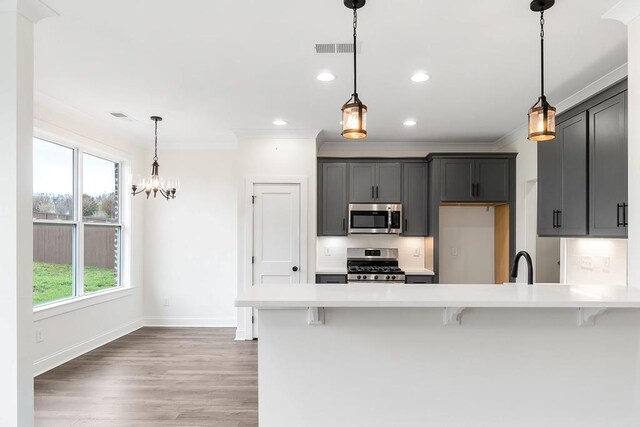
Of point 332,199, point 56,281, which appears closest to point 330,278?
point 332,199

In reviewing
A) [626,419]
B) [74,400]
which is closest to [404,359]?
[626,419]

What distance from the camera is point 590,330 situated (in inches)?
86.7

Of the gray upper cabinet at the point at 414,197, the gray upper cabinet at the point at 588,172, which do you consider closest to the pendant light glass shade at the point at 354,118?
the gray upper cabinet at the point at 588,172

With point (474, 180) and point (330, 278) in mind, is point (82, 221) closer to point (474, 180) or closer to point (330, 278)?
point (330, 278)

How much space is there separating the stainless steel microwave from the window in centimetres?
322

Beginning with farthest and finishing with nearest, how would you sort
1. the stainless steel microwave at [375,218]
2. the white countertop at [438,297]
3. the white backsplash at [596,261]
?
1. the stainless steel microwave at [375,218]
2. the white backsplash at [596,261]
3. the white countertop at [438,297]

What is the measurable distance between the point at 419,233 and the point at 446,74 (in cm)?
265

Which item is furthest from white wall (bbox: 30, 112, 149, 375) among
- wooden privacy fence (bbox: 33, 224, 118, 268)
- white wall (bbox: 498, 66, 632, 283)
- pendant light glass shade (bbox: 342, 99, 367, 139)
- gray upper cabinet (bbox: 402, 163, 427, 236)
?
white wall (bbox: 498, 66, 632, 283)

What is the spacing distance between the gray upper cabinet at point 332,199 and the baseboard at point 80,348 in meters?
2.93

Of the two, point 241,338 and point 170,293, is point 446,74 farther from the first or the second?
point 170,293

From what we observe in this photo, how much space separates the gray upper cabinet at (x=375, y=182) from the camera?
217 inches

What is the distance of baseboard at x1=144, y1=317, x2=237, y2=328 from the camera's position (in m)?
5.84

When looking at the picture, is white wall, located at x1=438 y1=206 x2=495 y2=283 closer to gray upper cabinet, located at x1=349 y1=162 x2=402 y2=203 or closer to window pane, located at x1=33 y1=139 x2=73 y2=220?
gray upper cabinet, located at x1=349 y1=162 x2=402 y2=203

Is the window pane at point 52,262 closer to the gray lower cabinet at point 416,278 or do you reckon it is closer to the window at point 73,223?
the window at point 73,223
